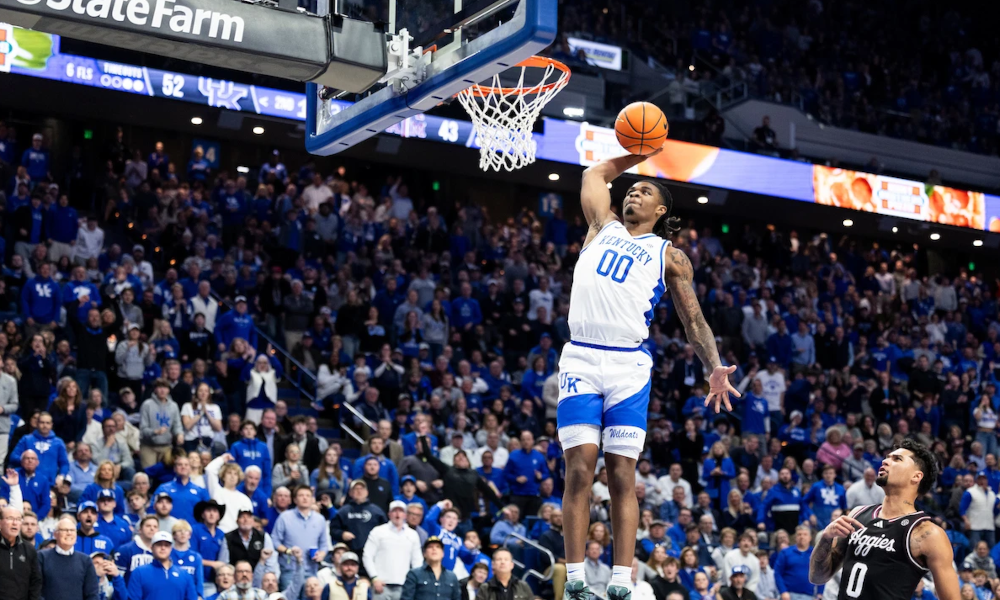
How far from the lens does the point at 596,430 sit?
665 centimetres

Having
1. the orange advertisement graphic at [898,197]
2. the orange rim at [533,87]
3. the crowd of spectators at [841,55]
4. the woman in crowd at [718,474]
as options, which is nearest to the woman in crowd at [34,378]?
the orange rim at [533,87]

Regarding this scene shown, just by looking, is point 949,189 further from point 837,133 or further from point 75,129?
point 75,129

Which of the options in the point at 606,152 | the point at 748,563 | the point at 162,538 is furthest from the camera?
the point at 606,152

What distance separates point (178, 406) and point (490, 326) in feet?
23.2

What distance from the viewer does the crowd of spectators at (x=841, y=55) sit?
2866cm

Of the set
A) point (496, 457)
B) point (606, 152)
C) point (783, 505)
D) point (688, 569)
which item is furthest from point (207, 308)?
point (606, 152)

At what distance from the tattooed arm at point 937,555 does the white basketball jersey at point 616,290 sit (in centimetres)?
180

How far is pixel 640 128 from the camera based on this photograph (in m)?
6.88

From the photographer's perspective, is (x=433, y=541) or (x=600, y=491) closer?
(x=433, y=541)

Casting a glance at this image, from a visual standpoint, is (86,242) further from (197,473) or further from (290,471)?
(197,473)

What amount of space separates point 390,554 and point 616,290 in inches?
301

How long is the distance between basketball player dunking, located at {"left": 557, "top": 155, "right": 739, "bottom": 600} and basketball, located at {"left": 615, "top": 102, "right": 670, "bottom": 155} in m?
0.25

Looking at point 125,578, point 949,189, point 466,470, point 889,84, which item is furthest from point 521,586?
point 889,84

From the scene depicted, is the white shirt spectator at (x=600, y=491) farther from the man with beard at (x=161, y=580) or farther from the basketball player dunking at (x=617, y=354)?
the basketball player dunking at (x=617, y=354)
